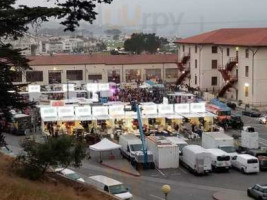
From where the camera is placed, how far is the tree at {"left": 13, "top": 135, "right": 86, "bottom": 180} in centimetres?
1477

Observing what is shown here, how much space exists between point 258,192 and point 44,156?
7785mm

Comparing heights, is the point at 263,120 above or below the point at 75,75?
below

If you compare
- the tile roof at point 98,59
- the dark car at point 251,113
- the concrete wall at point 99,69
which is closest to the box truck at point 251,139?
the dark car at point 251,113

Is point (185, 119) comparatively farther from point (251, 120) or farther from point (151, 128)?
point (251, 120)

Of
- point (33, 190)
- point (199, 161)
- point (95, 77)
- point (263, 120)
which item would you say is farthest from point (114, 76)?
point (33, 190)

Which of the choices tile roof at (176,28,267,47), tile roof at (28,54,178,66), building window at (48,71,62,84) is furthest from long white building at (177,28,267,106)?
building window at (48,71,62,84)

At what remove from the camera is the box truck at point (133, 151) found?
23031mm

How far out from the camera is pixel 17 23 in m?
12.8

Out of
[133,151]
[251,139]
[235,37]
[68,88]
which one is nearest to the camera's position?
[133,151]

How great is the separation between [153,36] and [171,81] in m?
60.4

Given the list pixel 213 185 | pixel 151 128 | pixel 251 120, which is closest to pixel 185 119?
pixel 151 128

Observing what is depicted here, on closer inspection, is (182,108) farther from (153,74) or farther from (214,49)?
(153,74)

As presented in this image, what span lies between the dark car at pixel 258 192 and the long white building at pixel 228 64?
24.7 meters

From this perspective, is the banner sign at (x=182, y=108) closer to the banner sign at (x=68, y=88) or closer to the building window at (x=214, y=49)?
the banner sign at (x=68, y=88)
